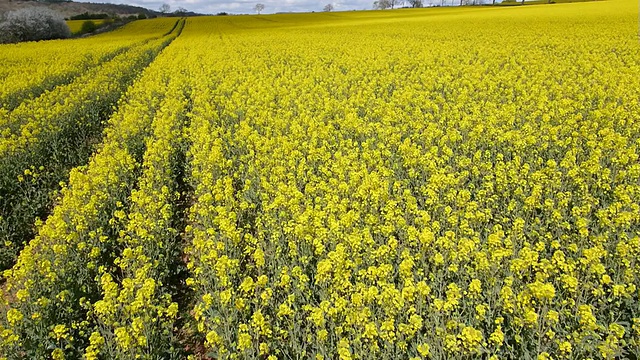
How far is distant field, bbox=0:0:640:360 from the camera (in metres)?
4.70

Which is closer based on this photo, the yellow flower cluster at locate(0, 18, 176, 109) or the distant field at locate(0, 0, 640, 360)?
the distant field at locate(0, 0, 640, 360)

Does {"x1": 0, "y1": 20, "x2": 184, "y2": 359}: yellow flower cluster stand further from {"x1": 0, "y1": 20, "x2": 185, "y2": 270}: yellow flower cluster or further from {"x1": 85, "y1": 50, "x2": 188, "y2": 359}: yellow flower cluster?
{"x1": 0, "y1": 20, "x2": 185, "y2": 270}: yellow flower cluster

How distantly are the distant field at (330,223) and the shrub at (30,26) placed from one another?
127ft

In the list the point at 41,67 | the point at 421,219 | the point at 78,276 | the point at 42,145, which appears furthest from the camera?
the point at 41,67

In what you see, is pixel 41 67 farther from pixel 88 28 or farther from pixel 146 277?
pixel 88 28

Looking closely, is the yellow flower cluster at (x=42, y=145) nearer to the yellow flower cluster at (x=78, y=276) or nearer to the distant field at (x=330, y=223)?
the distant field at (x=330, y=223)

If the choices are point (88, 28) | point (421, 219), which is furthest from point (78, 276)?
point (88, 28)

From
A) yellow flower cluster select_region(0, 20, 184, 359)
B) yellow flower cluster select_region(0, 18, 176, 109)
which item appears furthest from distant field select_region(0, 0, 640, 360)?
yellow flower cluster select_region(0, 18, 176, 109)

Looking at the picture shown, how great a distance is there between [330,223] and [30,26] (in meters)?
56.0

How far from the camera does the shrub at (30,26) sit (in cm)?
4684

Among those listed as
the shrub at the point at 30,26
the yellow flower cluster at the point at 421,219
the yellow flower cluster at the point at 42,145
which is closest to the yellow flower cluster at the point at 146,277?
the yellow flower cluster at the point at 421,219

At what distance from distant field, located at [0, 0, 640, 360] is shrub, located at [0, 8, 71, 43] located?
38.7 metres

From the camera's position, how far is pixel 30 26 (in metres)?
48.1

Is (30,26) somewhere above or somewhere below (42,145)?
above
